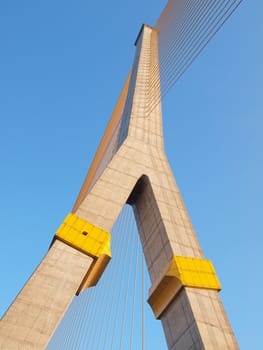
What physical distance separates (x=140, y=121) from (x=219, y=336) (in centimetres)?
767

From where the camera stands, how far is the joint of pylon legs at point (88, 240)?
7273 millimetres

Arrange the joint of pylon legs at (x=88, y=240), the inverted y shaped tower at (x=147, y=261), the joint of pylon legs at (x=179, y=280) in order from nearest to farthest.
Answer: the inverted y shaped tower at (x=147, y=261)
the joint of pylon legs at (x=179, y=280)
the joint of pylon legs at (x=88, y=240)

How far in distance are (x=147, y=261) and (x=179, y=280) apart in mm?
1703

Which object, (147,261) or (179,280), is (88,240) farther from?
(179,280)

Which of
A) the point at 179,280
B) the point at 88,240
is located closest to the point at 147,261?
the point at 179,280

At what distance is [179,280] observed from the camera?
707cm

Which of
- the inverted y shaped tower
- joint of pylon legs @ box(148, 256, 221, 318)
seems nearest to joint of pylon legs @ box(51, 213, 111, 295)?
the inverted y shaped tower

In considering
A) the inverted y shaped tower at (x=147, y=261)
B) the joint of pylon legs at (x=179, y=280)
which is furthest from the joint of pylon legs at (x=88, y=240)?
the joint of pylon legs at (x=179, y=280)

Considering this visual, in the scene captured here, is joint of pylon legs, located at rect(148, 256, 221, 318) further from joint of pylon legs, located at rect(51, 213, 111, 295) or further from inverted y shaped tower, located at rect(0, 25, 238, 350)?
joint of pylon legs, located at rect(51, 213, 111, 295)

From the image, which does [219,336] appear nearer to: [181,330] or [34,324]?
[181,330]

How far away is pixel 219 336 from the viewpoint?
622 cm

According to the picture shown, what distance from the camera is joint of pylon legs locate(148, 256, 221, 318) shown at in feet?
23.3

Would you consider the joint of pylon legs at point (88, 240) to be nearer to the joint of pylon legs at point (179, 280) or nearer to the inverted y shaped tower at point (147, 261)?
the inverted y shaped tower at point (147, 261)

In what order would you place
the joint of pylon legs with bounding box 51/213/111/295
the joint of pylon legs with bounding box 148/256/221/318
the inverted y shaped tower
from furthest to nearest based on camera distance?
the joint of pylon legs with bounding box 51/213/111/295, the joint of pylon legs with bounding box 148/256/221/318, the inverted y shaped tower
